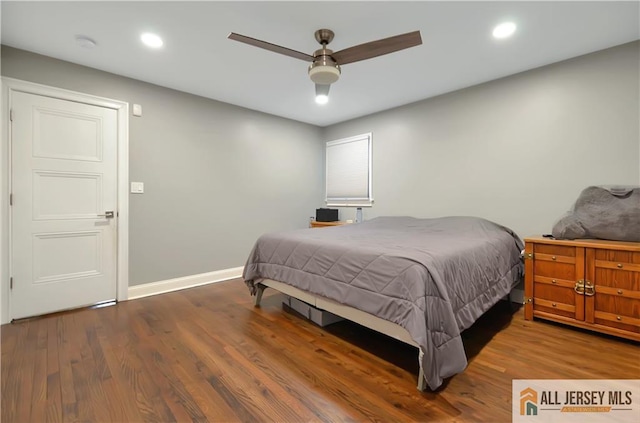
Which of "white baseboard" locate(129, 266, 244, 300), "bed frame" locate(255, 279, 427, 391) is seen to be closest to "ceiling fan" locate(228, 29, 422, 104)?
"bed frame" locate(255, 279, 427, 391)

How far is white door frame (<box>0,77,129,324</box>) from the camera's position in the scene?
2.46 meters

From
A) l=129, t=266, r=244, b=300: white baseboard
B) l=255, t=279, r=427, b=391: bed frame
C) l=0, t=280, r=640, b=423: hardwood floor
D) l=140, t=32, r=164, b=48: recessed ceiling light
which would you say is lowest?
l=0, t=280, r=640, b=423: hardwood floor

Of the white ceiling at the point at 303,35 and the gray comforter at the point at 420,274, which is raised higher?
the white ceiling at the point at 303,35

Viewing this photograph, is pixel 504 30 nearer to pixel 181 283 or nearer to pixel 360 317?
pixel 360 317

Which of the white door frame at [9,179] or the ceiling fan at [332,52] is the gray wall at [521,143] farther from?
the white door frame at [9,179]

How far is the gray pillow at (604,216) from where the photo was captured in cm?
218

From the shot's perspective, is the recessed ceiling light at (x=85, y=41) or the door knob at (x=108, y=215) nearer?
the recessed ceiling light at (x=85, y=41)

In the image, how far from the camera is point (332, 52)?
85.0 inches

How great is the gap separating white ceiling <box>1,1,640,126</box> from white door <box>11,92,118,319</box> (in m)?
0.58

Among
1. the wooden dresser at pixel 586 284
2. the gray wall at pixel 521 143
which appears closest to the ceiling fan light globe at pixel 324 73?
the gray wall at pixel 521 143

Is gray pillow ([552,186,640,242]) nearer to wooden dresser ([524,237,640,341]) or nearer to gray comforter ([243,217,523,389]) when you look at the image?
wooden dresser ([524,237,640,341])

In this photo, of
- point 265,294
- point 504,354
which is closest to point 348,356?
point 504,354

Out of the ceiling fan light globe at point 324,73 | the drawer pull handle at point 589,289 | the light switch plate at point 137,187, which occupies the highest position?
the ceiling fan light globe at point 324,73

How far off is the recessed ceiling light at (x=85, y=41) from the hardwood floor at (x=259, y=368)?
239 centimetres
